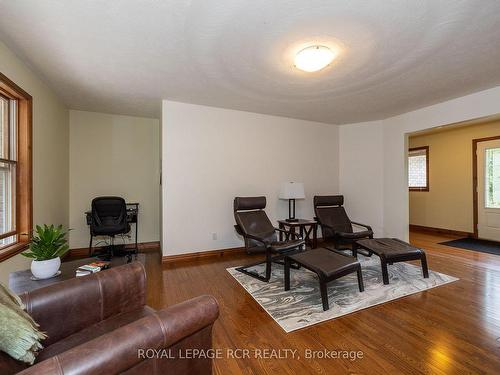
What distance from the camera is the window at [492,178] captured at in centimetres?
485

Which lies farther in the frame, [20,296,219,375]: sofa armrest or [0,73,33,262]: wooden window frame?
[0,73,33,262]: wooden window frame

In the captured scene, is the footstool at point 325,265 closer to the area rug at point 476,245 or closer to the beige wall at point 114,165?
the beige wall at point 114,165

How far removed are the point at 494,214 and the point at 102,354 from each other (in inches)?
263

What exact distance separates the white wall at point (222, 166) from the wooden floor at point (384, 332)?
3.64 ft

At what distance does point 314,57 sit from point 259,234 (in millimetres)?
2449

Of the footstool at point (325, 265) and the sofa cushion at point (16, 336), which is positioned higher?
the sofa cushion at point (16, 336)

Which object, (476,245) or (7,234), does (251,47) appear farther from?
(476,245)

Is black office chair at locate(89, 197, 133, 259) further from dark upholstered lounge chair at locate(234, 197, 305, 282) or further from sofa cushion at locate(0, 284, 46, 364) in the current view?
sofa cushion at locate(0, 284, 46, 364)

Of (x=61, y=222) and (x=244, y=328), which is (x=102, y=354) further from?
(x=61, y=222)

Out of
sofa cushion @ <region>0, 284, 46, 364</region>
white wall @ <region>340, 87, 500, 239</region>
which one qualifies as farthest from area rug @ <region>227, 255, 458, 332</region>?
sofa cushion @ <region>0, 284, 46, 364</region>

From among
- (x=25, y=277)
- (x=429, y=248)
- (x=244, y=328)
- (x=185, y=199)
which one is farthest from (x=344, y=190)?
(x=25, y=277)

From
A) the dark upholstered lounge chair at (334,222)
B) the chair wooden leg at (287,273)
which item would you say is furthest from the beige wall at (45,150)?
the dark upholstered lounge chair at (334,222)

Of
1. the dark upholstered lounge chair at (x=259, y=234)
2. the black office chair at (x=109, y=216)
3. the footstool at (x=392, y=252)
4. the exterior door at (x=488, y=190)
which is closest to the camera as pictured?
the footstool at (x=392, y=252)

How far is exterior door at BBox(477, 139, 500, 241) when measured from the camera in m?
4.84
